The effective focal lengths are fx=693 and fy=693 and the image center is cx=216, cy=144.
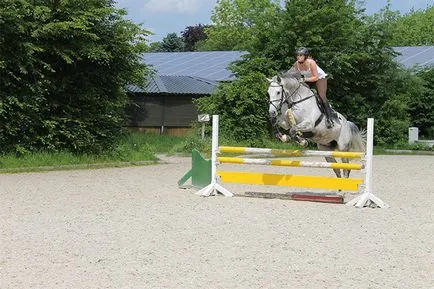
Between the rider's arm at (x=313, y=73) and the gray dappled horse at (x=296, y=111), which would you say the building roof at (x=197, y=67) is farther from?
the gray dappled horse at (x=296, y=111)

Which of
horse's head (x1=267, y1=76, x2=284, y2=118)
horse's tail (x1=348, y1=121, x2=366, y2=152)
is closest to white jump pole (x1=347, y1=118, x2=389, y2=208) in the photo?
horse's tail (x1=348, y1=121, x2=366, y2=152)

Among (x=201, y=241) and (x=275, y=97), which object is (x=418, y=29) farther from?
(x=201, y=241)

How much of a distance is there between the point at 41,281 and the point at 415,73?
33.7 meters

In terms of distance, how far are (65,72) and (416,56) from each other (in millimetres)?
30655

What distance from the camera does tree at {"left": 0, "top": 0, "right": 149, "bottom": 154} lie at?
17578 millimetres

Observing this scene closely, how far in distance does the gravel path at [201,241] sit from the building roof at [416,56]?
1162 inches

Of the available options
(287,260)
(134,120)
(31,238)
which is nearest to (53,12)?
(31,238)

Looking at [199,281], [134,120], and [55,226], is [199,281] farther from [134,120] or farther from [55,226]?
[134,120]

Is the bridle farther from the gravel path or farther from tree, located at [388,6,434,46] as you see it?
tree, located at [388,6,434,46]

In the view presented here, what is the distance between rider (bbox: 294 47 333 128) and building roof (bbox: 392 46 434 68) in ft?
95.9

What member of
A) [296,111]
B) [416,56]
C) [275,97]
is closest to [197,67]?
[416,56]

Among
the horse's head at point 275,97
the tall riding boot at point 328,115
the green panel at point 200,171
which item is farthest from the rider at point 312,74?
the green panel at point 200,171

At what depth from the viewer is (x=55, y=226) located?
9.07m

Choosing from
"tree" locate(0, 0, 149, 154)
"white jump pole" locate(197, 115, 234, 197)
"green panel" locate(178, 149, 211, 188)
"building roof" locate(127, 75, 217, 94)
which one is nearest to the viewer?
"white jump pole" locate(197, 115, 234, 197)
